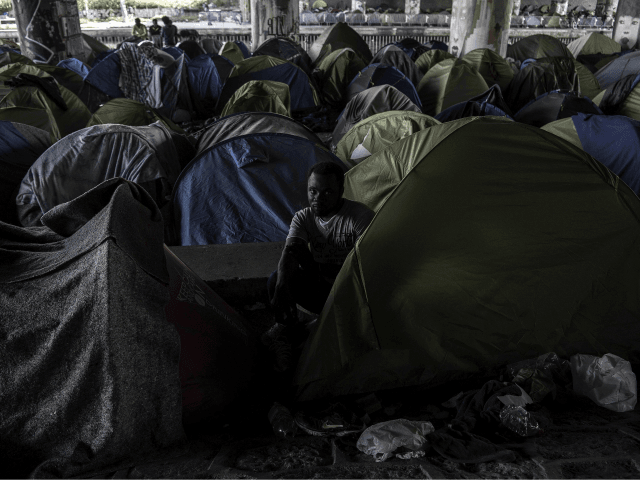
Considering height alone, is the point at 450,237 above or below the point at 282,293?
above

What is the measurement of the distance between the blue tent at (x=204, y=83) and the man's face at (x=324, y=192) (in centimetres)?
805

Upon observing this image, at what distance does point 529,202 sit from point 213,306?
6.00ft

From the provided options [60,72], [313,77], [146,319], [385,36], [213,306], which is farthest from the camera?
[385,36]

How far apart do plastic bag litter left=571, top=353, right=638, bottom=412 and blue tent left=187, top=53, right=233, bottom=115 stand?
9.07 metres

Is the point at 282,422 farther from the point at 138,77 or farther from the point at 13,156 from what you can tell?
the point at 138,77

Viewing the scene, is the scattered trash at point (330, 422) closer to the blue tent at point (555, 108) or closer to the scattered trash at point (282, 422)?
the scattered trash at point (282, 422)

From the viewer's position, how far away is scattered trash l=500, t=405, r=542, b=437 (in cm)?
218

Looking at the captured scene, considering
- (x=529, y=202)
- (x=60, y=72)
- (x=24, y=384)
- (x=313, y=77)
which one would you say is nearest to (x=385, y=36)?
(x=313, y=77)

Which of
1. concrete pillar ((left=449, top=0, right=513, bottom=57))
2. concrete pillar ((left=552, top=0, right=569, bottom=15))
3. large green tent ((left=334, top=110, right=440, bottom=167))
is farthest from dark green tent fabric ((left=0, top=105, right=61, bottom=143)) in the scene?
concrete pillar ((left=552, top=0, right=569, bottom=15))

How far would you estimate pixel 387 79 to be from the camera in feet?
29.2

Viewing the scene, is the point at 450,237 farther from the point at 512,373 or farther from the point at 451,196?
the point at 512,373

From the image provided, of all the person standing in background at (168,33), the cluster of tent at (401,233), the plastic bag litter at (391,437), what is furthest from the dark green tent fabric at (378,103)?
the person standing in background at (168,33)

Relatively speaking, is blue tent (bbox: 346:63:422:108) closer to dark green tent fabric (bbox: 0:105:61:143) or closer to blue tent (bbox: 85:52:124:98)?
blue tent (bbox: 85:52:124:98)

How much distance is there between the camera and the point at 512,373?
8.48ft
